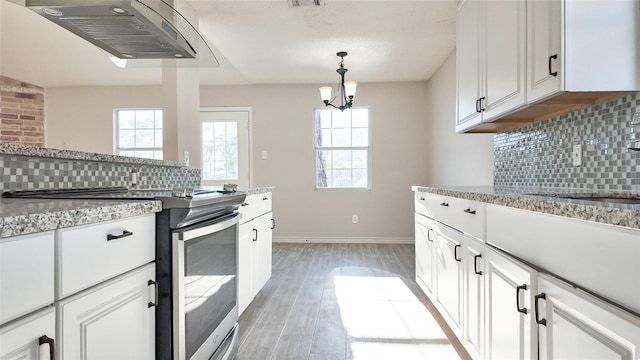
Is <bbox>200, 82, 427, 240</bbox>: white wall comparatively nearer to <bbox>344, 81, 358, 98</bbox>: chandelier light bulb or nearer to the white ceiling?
the white ceiling

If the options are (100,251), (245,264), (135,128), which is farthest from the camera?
(135,128)

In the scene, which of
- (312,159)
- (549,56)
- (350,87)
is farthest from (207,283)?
(312,159)

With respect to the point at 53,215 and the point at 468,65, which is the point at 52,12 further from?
the point at 468,65

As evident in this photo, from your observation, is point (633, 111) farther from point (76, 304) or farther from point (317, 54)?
point (317, 54)

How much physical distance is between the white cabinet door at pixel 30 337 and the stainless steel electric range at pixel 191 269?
1.43 feet

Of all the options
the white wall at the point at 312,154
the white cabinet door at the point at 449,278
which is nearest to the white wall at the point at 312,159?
the white wall at the point at 312,154

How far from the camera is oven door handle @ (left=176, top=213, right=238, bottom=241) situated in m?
1.20

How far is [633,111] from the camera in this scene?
52.3 inches

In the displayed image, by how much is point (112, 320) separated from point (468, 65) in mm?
2369

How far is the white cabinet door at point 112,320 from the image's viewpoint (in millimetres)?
781

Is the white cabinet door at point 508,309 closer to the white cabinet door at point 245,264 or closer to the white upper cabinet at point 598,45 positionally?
the white upper cabinet at point 598,45

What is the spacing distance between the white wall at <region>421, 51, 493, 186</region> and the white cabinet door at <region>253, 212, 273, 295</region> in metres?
1.91

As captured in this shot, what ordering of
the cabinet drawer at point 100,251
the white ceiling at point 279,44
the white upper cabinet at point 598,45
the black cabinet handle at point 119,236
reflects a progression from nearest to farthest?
the cabinet drawer at point 100,251, the black cabinet handle at point 119,236, the white upper cabinet at point 598,45, the white ceiling at point 279,44

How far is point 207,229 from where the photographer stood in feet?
4.63
